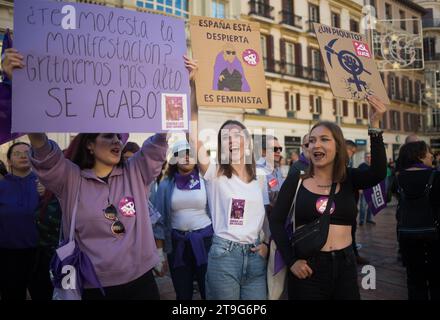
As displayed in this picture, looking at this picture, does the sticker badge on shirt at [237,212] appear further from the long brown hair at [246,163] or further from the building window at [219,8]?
the building window at [219,8]

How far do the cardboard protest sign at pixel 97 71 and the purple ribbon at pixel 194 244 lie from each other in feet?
4.89

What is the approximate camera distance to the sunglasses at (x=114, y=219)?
209 cm

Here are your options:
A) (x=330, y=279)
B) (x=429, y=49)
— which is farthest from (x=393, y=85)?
(x=330, y=279)

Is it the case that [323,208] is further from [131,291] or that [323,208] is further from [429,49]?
[429,49]

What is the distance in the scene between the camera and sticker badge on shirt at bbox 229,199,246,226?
Result: 8.77 feet

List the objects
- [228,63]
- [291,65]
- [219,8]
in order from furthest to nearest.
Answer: [291,65], [219,8], [228,63]

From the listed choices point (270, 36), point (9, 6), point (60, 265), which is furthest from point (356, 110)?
point (60, 265)

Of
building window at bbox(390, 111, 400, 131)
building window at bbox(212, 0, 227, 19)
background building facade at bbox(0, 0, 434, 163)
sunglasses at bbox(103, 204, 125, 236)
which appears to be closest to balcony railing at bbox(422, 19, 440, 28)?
background building facade at bbox(0, 0, 434, 163)

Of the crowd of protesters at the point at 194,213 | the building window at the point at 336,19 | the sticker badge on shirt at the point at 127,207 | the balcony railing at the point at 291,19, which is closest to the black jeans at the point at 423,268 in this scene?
the crowd of protesters at the point at 194,213

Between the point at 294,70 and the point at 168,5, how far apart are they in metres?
11.1

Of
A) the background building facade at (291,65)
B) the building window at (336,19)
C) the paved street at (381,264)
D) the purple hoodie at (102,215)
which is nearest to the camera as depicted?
the purple hoodie at (102,215)

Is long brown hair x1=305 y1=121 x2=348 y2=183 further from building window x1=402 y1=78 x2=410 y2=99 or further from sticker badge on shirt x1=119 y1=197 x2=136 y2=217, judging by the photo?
building window x1=402 y1=78 x2=410 y2=99

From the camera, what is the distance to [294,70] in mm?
24938
